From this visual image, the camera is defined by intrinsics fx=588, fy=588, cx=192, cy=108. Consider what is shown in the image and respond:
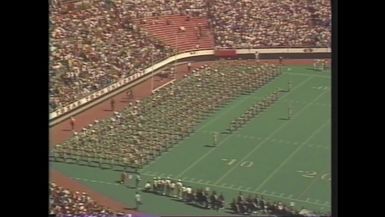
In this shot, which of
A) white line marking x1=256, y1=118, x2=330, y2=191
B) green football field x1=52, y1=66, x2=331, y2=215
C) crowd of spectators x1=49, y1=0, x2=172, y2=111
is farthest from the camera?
white line marking x1=256, y1=118, x2=330, y2=191

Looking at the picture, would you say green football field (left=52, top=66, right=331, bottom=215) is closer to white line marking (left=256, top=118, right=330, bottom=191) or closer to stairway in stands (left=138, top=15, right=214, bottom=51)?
white line marking (left=256, top=118, right=330, bottom=191)

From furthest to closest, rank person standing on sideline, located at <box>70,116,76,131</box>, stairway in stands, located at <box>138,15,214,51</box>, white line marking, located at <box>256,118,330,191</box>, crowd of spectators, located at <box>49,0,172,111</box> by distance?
white line marking, located at <box>256,118,330,191</box>, stairway in stands, located at <box>138,15,214,51</box>, crowd of spectators, located at <box>49,0,172,111</box>, person standing on sideline, located at <box>70,116,76,131</box>

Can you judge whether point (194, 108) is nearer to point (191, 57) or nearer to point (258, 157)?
point (258, 157)

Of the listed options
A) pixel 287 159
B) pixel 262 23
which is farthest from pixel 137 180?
pixel 262 23

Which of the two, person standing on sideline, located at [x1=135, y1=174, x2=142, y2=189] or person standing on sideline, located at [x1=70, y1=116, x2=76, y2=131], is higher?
person standing on sideline, located at [x1=70, y1=116, x2=76, y2=131]

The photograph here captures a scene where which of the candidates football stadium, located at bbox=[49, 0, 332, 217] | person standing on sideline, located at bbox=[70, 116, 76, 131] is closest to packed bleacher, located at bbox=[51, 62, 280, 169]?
football stadium, located at bbox=[49, 0, 332, 217]
